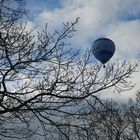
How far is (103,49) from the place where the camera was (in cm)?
2506

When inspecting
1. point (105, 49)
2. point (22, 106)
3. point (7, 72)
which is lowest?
point (22, 106)

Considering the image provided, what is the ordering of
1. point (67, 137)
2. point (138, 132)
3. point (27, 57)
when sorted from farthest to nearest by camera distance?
point (138, 132), point (27, 57), point (67, 137)

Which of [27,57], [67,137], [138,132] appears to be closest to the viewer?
[67,137]

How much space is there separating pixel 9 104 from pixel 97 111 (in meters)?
2.25

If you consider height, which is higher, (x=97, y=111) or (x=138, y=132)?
(x=138, y=132)

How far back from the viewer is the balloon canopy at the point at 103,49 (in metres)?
24.2

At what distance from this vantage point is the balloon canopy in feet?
79.4

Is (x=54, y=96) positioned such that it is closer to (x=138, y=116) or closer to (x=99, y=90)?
(x=99, y=90)

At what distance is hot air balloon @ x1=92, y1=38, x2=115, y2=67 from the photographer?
24202 mm

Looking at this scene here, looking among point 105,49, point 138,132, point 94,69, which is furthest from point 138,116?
point 94,69

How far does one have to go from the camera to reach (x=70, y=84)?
1156 centimetres

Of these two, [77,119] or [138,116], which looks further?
[138,116]

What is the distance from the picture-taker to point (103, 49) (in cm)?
2506

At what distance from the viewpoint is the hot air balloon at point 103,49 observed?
953 inches
